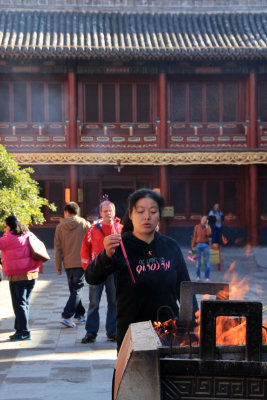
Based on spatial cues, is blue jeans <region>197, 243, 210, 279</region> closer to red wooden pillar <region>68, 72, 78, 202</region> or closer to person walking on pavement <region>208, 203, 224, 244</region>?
person walking on pavement <region>208, 203, 224, 244</region>

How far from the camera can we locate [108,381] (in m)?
5.39

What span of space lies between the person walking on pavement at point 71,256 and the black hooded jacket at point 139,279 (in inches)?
172

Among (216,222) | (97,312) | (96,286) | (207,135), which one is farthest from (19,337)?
(207,135)

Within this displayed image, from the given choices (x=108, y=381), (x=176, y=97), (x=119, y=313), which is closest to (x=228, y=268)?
(x=176, y=97)

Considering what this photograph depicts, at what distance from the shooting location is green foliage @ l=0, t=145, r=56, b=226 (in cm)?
1111

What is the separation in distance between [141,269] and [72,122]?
636 inches

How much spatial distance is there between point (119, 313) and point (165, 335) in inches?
12.5

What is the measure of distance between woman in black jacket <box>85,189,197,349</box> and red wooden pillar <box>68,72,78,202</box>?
15.8m

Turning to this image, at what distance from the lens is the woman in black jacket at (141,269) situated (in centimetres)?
340

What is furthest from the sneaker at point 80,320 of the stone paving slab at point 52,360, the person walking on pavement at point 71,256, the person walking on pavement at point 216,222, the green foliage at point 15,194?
the person walking on pavement at point 216,222

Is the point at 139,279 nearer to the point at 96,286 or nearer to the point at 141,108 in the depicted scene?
the point at 96,286

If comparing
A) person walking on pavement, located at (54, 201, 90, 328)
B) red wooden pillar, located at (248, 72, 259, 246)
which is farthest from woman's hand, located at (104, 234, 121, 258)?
red wooden pillar, located at (248, 72, 259, 246)

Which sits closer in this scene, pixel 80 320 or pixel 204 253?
pixel 80 320

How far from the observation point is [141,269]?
3.42m
